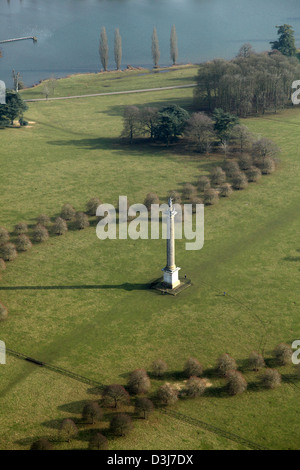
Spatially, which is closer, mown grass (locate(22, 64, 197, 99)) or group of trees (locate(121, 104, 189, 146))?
group of trees (locate(121, 104, 189, 146))

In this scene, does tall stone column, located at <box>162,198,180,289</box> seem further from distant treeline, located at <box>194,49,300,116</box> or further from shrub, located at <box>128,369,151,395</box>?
distant treeline, located at <box>194,49,300,116</box>

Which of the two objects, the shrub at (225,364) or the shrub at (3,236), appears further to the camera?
the shrub at (3,236)

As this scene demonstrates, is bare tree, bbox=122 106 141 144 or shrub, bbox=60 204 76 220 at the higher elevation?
bare tree, bbox=122 106 141 144

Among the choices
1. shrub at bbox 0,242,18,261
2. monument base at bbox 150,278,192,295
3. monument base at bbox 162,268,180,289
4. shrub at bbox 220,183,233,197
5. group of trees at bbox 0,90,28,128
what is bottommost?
monument base at bbox 150,278,192,295

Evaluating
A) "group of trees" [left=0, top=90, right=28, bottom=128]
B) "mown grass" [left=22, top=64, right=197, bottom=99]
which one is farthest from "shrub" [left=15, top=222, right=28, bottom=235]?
"mown grass" [left=22, top=64, right=197, bottom=99]

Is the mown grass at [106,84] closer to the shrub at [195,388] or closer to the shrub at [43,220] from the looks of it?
the shrub at [43,220]

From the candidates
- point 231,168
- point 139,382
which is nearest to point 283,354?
point 139,382

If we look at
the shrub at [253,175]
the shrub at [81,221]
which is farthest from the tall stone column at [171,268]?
the shrub at [253,175]
